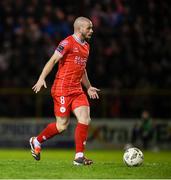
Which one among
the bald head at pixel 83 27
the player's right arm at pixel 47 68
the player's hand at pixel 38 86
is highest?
the bald head at pixel 83 27

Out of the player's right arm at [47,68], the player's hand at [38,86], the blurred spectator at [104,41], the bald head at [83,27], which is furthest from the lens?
the blurred spectator at [104,41]

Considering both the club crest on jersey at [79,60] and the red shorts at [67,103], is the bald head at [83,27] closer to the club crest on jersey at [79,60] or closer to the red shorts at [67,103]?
the club crest on jersey at [79,60]

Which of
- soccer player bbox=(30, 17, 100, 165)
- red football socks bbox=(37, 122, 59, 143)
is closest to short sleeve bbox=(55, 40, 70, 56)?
soccer player bbox=(30, 17, 100, 165)

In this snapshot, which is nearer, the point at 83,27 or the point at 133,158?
the point at 133,158

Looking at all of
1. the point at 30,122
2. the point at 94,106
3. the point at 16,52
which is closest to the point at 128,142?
the point at 94,106

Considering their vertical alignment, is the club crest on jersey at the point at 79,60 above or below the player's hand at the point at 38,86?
above

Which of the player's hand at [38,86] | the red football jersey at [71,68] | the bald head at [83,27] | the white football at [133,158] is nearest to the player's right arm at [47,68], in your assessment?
the player's hand at [38,86]

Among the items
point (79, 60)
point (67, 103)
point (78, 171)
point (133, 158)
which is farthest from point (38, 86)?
point (133, 158)

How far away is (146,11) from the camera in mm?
26125

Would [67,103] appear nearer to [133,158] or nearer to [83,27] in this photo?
[83,27]

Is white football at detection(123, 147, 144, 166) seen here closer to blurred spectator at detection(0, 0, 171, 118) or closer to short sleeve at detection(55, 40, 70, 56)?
short sleeve at detection(55, 40, 70, 56)

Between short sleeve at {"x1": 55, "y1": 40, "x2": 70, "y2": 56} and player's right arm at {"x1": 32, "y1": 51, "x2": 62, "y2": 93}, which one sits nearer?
player's right arm at {"x1": 32, "y1": 51, "x2": 62, "y2": 93}

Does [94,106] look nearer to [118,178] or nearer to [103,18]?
[103,18]

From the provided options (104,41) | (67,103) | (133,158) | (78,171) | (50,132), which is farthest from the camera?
(104,41)
